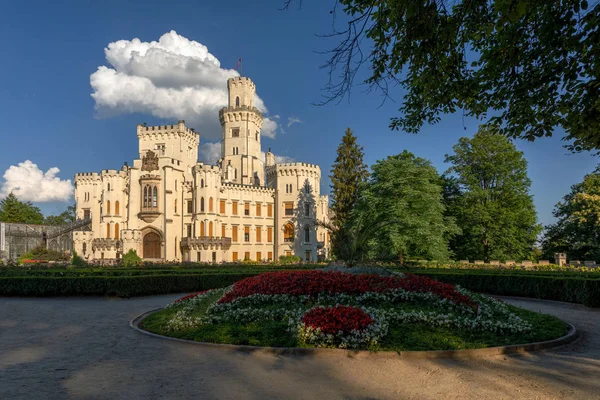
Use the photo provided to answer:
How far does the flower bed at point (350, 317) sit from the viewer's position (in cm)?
907

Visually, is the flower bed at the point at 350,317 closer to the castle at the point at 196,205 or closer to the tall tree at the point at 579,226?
the tall tree at the point at 579,226

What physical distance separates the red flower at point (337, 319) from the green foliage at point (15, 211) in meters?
83.0

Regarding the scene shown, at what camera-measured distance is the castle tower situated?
62812 mm

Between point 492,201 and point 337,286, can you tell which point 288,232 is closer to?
point 492,201

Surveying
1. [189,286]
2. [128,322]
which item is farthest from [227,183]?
[128,322]

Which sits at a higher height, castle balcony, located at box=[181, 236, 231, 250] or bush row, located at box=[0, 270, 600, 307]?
castle balcony, located at box=[181, 236, 231, 250]

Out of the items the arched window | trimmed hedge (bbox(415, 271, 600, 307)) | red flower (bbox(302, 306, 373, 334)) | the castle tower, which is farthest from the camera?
the castle tower

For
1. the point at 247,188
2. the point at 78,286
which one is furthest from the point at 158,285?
the point at 247,188

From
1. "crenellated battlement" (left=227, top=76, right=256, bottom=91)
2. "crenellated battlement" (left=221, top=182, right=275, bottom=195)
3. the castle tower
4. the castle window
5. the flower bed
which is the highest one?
"crenellated battlement" (left=227, top=76, right=256, bottom=91)

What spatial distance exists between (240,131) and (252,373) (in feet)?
190

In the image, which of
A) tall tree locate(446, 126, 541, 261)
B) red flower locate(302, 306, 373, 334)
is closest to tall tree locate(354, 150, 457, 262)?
tall tree locate(446, 126, 541, 261)

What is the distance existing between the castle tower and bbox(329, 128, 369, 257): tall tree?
17.7 meters

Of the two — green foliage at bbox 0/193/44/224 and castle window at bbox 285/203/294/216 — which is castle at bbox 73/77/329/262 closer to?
castle window at bbox 285/203/294/216

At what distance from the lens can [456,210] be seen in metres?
41.8
